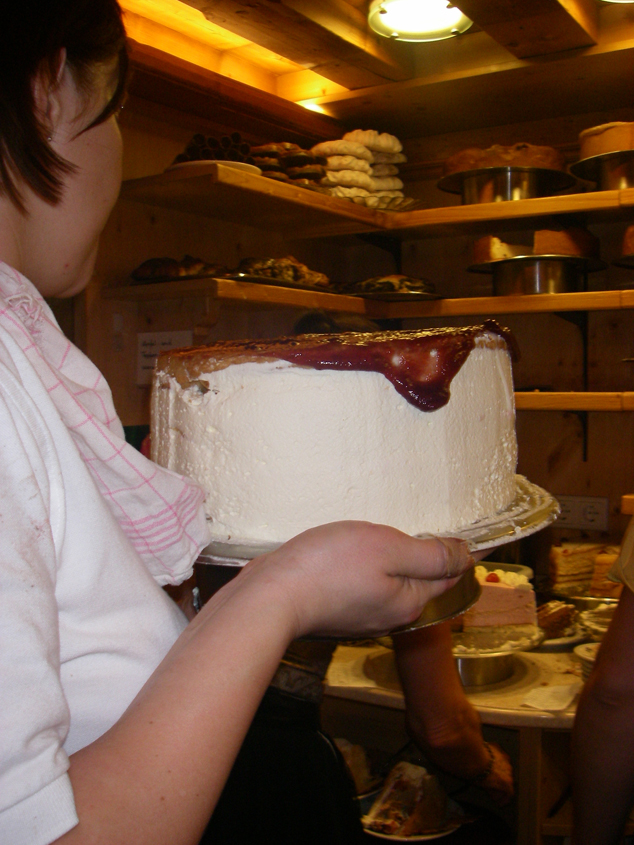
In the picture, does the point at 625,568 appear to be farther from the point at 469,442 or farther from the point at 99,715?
the point at 99,715

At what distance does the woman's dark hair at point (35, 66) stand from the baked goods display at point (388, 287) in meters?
1.77

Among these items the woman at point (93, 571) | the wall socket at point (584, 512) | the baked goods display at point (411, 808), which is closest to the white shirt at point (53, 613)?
the woman at point (93, 571)

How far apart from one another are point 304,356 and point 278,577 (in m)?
0.24

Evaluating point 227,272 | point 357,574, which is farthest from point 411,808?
point 227,272

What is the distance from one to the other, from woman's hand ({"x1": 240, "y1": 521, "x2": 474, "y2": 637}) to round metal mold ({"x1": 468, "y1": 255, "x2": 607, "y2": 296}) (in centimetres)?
175

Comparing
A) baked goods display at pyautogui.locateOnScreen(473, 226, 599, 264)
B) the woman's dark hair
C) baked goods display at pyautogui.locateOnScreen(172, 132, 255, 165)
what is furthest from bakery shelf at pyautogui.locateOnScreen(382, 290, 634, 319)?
the woman's dark hair

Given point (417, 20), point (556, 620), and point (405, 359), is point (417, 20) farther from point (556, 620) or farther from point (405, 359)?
point (556, 620)

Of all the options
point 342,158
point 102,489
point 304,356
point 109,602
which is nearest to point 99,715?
point 109,602

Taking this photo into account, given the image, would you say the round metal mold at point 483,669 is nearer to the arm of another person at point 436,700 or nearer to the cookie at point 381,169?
the arm of another person at point 436,700

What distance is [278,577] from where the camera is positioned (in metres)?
0.49

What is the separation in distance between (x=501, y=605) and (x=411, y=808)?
0.52 metres

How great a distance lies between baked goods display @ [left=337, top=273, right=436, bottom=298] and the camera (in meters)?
2.26

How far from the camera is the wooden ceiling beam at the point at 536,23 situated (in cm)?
164

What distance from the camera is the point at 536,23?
5.80ft
